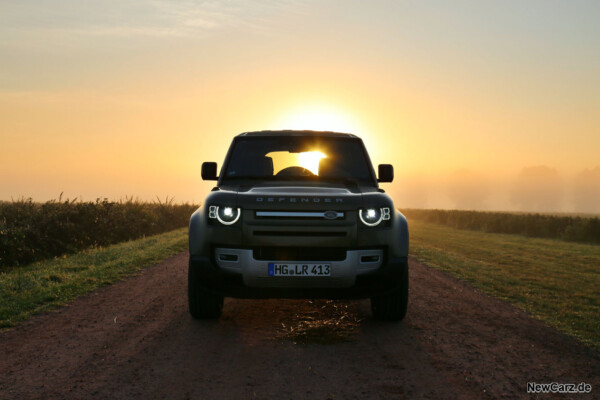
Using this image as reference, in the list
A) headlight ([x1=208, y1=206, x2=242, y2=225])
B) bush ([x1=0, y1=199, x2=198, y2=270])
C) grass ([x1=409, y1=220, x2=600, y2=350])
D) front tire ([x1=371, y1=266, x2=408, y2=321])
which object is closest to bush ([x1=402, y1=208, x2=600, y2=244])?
grass ([x1=409, y1=220, x2=600, y2=350])

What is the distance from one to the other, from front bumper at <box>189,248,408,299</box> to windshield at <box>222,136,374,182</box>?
149cm

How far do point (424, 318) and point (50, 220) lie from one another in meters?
14.6

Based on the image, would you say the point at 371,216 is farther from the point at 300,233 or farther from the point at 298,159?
the point at 298,159

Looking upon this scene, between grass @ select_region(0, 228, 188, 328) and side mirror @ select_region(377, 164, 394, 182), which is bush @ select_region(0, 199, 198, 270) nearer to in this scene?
grass @ select_region(0, 228, 188, 328)

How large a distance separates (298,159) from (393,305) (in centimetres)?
225

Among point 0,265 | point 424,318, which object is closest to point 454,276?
point 424,318

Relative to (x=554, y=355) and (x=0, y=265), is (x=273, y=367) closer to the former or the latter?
(x=554, y=355)

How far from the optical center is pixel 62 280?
1017 centimetres

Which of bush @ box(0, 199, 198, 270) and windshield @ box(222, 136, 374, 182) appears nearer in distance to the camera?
windshield @ box(222, 136, 374, 182)

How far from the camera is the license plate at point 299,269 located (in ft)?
16.5

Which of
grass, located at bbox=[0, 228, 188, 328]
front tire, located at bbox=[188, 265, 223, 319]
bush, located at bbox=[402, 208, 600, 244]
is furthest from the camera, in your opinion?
bush, located at bbox=[402, 208, 600, 244]

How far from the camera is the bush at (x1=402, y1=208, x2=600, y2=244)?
29.6 metres

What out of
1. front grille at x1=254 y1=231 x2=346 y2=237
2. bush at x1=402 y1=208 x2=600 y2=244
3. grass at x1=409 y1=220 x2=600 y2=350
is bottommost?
bush at x1=402 y1=208 x2=600 y2=244

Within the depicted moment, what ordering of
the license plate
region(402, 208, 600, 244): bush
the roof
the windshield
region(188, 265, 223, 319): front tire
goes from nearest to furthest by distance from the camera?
the license plate, region(188, 265, 223, 319): front tire, the windshield, the roof, region(402, 208, 600, 244): bush
